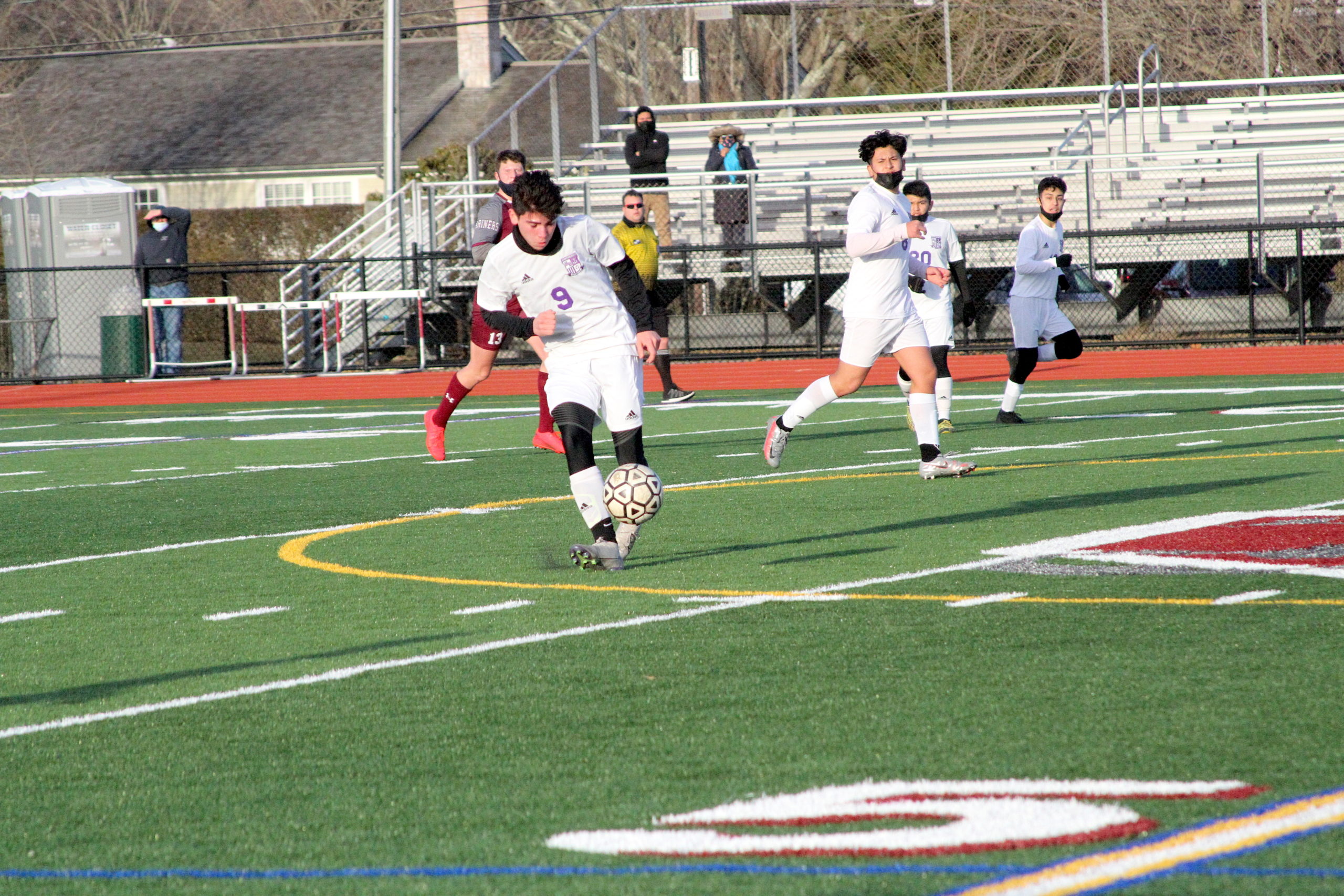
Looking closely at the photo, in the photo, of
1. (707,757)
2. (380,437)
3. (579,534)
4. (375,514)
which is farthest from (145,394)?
(707,757)

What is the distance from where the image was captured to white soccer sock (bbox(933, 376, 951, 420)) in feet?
45.9

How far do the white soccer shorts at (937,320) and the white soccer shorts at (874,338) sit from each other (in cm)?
309

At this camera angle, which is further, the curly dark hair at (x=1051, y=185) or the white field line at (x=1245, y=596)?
the curly dark hair at (x=1051, y=185)

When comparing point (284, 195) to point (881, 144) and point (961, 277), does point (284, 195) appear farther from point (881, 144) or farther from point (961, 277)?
point (881, 144)

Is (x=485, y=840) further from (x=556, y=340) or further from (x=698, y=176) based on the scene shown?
(x=698, y=176)

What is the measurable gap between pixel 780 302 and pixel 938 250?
552 inches

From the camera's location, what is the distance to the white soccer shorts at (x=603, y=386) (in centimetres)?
790

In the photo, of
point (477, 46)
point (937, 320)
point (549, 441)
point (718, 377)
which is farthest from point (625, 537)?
point (477, 46)

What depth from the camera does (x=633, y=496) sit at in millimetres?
7539

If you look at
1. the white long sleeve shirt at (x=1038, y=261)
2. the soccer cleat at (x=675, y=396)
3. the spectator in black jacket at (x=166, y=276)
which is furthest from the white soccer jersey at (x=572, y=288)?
the spectator in black jacket at (x=166, y=276)

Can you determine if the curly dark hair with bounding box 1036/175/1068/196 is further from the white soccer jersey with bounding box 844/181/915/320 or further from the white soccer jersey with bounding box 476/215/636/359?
the white soccer jersey with bounding box 476/215/636/359

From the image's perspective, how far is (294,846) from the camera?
411cm

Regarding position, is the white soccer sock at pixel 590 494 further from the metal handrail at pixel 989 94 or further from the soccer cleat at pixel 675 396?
the metal handrail at pixel 989 94

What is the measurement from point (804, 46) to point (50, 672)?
37341 millimetres
